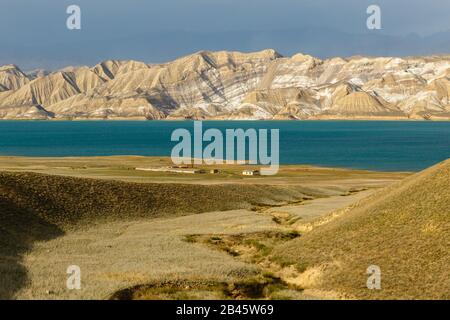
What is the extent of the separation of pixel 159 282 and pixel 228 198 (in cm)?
4471

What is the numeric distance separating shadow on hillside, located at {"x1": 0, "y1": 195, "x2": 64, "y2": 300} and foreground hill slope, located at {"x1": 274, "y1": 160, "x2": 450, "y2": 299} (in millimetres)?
17714

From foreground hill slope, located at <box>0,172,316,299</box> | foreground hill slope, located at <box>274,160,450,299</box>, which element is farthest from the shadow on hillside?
foreground hill slope, located at <box>274,160,450,299</box>

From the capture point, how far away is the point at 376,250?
36.5m

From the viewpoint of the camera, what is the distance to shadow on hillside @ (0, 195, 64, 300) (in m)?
31.6

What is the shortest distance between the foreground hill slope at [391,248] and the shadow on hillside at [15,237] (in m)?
17.7

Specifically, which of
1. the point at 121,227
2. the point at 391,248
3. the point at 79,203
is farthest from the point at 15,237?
the point at 391,248

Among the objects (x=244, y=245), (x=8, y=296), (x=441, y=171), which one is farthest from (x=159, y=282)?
(x=441, y=171)

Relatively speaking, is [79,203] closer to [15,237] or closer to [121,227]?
[121,227]

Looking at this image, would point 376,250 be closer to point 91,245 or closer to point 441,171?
point 441,171

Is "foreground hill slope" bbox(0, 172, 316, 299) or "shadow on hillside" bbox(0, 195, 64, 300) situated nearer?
"shadow on hillside" bbox(0, 195, 64, 300)

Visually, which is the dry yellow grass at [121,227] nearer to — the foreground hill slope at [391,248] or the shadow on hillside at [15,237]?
the shadow on hillside at [15,237]

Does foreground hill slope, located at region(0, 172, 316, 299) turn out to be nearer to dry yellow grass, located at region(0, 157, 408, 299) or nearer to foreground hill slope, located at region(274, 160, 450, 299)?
dry yellow grass, located at region(0, 157, 408, 299)

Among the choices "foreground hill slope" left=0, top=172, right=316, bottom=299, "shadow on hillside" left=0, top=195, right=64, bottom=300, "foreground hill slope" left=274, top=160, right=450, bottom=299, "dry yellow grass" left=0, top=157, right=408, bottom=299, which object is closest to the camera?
"foreground hill slope" left=274, top=160, right=450, bottom=299

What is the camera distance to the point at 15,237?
4494 cm
